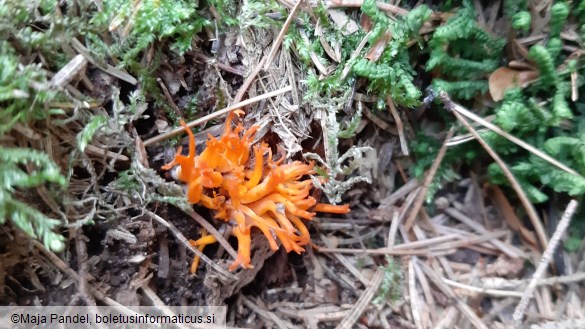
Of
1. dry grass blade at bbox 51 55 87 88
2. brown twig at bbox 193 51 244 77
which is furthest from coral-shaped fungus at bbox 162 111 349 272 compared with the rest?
dry grass blade at bbox 51 55 87 88

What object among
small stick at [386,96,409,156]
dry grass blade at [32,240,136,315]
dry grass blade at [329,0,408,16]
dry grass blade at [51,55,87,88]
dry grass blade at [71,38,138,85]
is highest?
dry grass blade at [329,0,408,16]

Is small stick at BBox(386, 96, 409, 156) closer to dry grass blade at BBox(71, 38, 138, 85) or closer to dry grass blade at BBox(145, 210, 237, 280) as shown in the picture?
dry grass blade at BBox(145, 210, 237, 280)

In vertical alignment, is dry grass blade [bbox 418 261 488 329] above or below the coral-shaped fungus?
A: below

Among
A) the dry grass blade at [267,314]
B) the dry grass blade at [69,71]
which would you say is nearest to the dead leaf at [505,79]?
the dry grass blade at [267,314]

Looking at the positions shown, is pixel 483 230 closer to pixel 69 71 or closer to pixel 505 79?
pixel 505 79

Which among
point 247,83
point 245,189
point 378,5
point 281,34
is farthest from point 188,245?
point 378,5

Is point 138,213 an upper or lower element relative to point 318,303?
upper

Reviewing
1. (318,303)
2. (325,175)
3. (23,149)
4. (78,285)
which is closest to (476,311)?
(318,303)

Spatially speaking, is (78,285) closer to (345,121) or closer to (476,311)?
(345,121)
